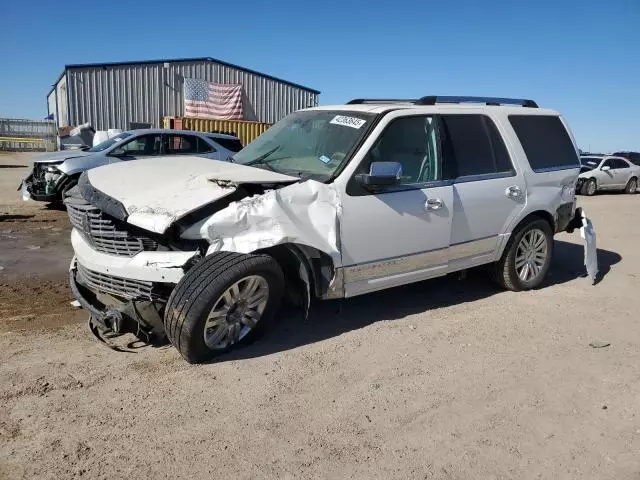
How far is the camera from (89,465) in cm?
279

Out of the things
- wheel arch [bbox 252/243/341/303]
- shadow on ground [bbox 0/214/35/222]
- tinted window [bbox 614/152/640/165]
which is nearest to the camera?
wheel arch [bbox 252/243/341/303]

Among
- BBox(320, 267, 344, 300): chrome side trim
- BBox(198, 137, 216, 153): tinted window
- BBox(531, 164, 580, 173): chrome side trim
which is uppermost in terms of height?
BBox(531, 164, 580, 173): chrome side trim

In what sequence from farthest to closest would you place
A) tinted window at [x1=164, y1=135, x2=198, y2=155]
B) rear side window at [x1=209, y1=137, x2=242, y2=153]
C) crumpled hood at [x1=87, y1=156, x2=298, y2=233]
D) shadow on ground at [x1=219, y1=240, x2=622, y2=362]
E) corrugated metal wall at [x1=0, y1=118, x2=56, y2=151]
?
corrugated metal wall at [x1=0, y1=118, x2=56, y2=151]
rear side window at [x1=209, y1=137, x2=242, y2=153]
tinted window at [x1=164, y1=135, x2=198, y2=155]
shadow on ground at [x1=219, y1=240, x2=622, y2=362]
crumpled hood at [x1=87, y1=156, x2=298, y2=233]

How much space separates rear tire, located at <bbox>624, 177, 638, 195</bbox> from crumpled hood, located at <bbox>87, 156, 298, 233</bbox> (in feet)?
67.5

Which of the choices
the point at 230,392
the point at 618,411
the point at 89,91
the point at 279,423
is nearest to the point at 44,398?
the point at 230,392

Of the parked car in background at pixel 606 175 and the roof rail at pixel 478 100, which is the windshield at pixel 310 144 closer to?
the roof rail at pixel 478 100

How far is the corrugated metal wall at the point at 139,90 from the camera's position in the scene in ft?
85.5

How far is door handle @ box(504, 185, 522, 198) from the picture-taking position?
552 cm

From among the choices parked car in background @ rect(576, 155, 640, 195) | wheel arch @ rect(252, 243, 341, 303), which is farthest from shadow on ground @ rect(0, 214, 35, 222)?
parked car in background @ rect(576, 155, 640, 195)

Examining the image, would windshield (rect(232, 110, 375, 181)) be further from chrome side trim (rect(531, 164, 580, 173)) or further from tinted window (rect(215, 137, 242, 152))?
tinted window (rect(215, 137, 242, 152))

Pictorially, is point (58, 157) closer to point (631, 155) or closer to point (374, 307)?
point (374, 307)

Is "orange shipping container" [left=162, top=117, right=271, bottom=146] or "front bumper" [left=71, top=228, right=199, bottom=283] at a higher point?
"orange shipping container" [left=162, top=117, right=271, bottom=146]

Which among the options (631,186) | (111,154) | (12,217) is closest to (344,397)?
(12,217)

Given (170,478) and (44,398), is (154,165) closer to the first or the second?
(44,398)
